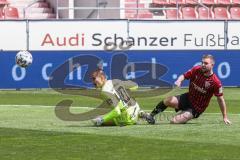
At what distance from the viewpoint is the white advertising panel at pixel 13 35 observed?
106 feet

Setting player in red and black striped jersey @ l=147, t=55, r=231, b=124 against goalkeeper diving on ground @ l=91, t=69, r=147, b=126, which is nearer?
goalkeeper diving on ground @ l=91, t=69, r=147, b=126

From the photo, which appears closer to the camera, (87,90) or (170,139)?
(170,139)

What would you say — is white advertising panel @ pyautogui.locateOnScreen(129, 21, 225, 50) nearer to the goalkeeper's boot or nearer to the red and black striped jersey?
the red and black striped jersey

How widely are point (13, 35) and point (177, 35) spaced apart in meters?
6.36

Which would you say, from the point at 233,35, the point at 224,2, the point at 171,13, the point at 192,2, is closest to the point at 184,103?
the point at 233,35

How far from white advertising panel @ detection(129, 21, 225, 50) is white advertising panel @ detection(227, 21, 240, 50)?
0.29 meters

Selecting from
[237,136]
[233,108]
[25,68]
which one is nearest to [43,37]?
[25,68]

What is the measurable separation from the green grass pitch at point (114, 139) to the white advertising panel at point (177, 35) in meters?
12.5

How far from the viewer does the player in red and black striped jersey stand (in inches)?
692

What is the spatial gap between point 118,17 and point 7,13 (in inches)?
180

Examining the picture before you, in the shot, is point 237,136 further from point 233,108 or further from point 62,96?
point 62,96

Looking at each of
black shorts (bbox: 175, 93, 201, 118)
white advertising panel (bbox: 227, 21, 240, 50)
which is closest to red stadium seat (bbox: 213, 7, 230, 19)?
white advertising panel (bbox: 227, 21, 240, 50)

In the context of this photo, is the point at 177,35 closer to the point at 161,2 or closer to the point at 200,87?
the point at 161,2

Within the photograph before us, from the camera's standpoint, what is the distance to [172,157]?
41.9 ft
